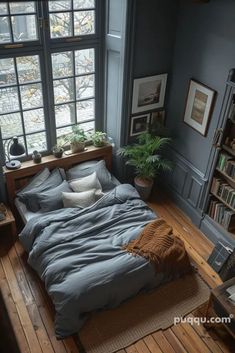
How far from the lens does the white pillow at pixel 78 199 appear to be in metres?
4.21

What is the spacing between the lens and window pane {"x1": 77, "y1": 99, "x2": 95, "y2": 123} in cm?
465

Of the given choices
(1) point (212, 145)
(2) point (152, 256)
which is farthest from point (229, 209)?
(2) point (152, 256)

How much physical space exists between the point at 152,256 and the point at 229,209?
4.07ft

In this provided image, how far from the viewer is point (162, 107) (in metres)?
4.80

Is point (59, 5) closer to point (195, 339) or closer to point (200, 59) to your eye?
point (200, 59)

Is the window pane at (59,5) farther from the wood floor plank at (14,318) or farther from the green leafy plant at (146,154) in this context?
the wood floor plank at (14,318)

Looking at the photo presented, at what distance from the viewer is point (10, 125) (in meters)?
4.23

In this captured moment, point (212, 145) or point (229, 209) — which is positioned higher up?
point (212, 145)

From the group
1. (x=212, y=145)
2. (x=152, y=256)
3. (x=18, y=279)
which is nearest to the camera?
(x=152, y=256)

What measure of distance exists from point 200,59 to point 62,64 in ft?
5.28

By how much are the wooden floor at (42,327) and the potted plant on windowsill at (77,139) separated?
1441 mm

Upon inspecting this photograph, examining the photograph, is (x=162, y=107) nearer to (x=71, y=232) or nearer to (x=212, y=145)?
(x=212, y=145)

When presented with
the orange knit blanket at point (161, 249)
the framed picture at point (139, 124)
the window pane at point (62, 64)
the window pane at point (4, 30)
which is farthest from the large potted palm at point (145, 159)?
the window pane at point (4, 30)

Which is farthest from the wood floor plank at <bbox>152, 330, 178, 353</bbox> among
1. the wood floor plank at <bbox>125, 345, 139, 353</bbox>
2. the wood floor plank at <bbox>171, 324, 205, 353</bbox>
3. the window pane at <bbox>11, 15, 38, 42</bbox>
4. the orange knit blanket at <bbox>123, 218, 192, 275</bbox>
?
the window pane at <bbox>11, 15, 38, 42</bbox>
